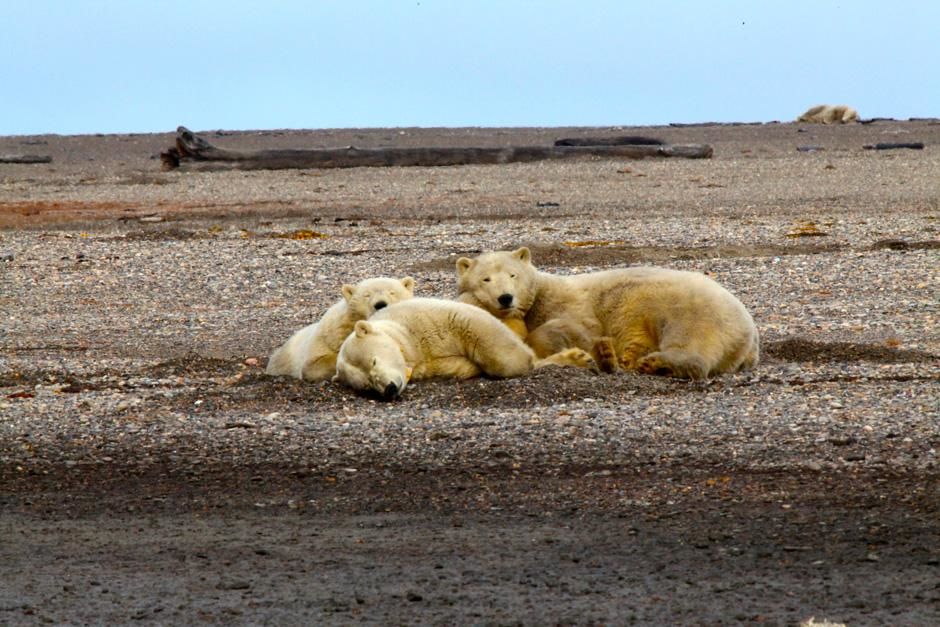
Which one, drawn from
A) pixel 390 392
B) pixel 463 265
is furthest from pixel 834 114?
pixel 390 392

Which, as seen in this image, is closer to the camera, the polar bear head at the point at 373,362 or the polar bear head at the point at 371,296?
the polar bear head at the point at 373,362

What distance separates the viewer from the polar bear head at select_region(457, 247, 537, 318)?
955 cm

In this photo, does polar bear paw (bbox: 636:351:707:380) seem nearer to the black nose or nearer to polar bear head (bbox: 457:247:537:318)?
polar bear head (bbox: 457:247:537:318)

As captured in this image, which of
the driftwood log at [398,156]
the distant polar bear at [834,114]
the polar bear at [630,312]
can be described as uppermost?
the distant polar bear at [834,114]

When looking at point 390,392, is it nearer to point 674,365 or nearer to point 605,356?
point 605,356

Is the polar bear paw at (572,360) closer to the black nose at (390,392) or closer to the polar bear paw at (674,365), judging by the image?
the polar bear paw at (674,365)

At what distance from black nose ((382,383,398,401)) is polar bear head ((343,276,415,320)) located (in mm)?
948

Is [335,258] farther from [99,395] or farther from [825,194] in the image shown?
[825,194]

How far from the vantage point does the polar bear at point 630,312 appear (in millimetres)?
8852

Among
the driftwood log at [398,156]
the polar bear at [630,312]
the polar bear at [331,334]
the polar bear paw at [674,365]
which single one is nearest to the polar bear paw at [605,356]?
the polar bear at [630,312]

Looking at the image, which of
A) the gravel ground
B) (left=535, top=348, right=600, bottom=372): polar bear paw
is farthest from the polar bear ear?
the gravel ground

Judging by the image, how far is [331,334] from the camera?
9250 millimetres

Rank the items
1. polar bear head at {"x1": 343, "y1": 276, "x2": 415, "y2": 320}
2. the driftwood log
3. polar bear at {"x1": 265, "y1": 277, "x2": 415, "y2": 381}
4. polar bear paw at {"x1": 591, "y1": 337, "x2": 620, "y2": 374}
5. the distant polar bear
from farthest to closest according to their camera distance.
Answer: the distant polar bear → the driftwood log → polar bear head at {"x1": 343, "y1": 276, "x2": 415, "y2": 320} → polar bear at {"x1": 265, "y1": 277, "x2": 415, "y2": 381} → polar bear paw at {"x1": 591, "y1": 337, "x2": 620, "y2": 374}

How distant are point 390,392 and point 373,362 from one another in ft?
0.62
